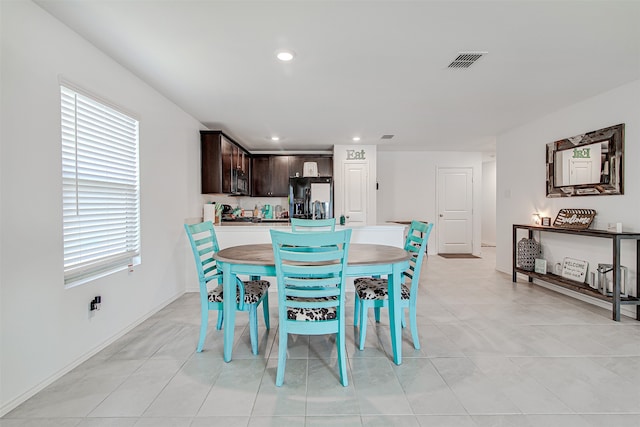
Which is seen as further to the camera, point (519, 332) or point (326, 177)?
point (326, 177)

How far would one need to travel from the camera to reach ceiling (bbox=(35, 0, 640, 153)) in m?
1.88

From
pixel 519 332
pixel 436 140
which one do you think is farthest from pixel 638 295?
pixel 436 140

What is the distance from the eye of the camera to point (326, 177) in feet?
19.6

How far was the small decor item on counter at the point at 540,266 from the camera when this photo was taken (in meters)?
4.03

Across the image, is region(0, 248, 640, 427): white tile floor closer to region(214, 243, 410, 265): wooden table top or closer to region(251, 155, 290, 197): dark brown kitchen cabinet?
region(214, 243, 410, 265): wooden table top

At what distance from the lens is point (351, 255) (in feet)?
7.91

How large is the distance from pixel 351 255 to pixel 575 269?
10.1 ft

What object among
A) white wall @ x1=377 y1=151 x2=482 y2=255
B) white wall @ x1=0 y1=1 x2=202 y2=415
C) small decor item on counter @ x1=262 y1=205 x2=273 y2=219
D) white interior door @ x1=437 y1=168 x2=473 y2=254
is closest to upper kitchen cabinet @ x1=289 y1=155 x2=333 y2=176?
small decor item on counter @ x1=262 y1=205 x2=273 y2=219

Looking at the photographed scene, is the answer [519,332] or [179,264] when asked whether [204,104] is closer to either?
[179,264]

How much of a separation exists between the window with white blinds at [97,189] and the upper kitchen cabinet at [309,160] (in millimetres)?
3596

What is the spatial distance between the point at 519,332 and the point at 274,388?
7.30 feet

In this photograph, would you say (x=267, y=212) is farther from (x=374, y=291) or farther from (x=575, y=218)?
(x=575, y=218)

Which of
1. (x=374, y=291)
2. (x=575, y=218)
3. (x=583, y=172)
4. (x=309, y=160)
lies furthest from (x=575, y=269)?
(x=309, y=160)

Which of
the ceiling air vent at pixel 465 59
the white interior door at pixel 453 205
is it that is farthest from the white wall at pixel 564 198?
the ceiling air vent at pixel 465 59
